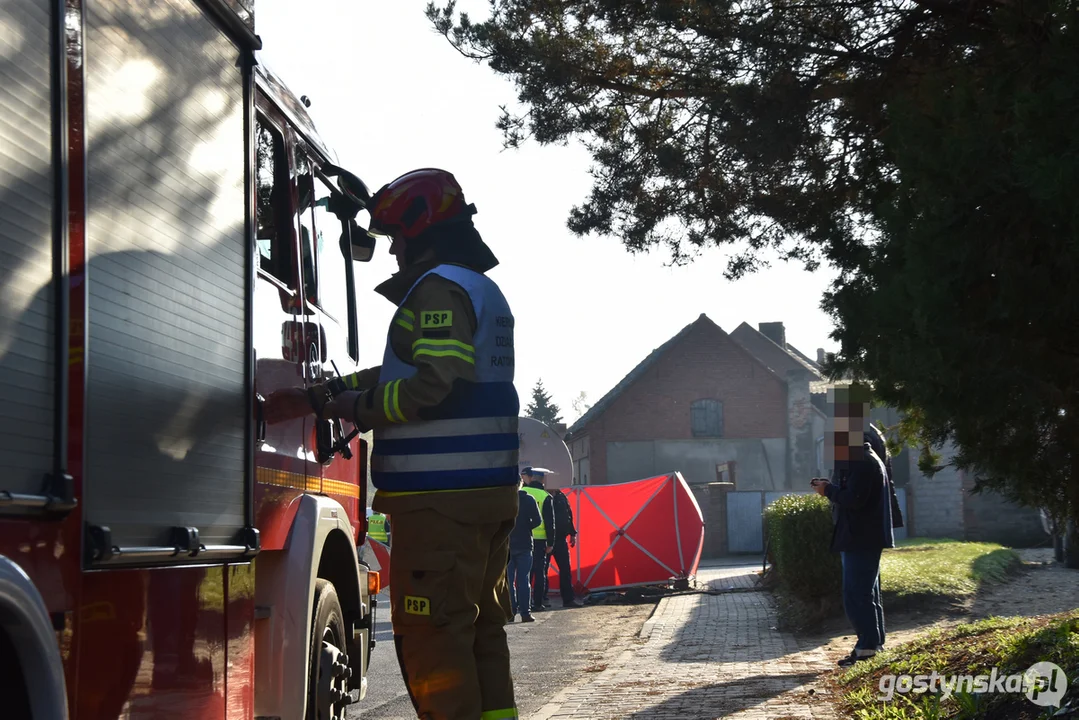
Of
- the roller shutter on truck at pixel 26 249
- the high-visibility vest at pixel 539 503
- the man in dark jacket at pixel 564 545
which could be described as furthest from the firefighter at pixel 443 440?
the man in dark jacket at pixel 564 545

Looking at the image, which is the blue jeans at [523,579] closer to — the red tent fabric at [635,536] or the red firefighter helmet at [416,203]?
the red tent fabric at [635,536]

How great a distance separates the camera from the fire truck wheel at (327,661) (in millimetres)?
4914

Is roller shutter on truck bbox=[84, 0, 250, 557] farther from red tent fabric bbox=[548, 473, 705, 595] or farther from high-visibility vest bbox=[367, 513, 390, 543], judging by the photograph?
red tent fabric bbox=[548, 473, 705, 595]

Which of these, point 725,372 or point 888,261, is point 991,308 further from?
point 725,372

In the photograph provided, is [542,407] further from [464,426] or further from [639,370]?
[464,426]

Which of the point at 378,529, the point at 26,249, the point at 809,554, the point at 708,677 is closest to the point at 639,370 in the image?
the point at 378,529

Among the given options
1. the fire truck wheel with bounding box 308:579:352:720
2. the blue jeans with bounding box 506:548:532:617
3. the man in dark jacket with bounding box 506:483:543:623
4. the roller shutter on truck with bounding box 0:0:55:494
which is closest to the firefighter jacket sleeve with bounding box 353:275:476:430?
the fire truck wheel with bounding box 308:579:352:720

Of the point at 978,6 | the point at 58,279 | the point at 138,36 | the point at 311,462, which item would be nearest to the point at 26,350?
the point at 58,279

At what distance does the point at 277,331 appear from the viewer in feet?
15.1

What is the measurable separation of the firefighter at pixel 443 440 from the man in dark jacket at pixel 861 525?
462 centimetres

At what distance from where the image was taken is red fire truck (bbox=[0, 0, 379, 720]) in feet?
8.55

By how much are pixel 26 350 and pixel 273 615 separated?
2030 mm

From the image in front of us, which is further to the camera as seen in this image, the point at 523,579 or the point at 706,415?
the point at 706,415

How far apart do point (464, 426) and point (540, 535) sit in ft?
45.5
